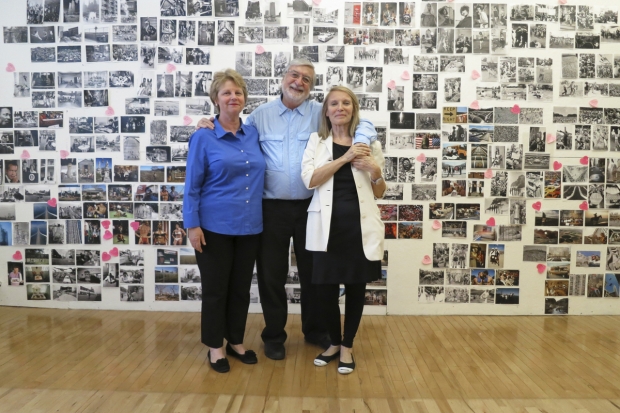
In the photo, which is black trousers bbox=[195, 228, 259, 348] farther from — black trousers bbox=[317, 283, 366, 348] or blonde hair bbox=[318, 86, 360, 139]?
blonde hair bbox=[318, 86, 360, 139]

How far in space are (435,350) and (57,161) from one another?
3102 millimetres

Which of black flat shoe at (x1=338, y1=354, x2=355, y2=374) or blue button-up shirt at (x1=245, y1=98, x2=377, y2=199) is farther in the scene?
blue button-up shirt at (x1=245, y1=98, x2=377, y2=199)

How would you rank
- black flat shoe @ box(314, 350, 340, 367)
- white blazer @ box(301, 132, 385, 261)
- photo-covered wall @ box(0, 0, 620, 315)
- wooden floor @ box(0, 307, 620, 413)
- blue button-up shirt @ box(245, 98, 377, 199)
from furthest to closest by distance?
photo-covered wall @ box(0, 0, 620, 315), blue button-up shirt @ box(245, 98, 377, 199), black flat shoe @ box(314, 350, 340, 367), white blazer @ box(301, 132, 385, 261), wooden floor @ box(0, 307, 620, 413)

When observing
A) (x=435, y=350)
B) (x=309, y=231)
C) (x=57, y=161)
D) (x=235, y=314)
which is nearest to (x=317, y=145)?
(x=309, y=231)

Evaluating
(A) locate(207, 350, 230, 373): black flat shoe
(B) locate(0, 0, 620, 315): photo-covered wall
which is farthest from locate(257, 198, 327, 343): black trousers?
(B) locate(0, 0, 620, 315): photo-covered wall

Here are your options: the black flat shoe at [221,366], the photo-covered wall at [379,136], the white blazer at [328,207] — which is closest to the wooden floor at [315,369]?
the black flat shoe at [221,366]

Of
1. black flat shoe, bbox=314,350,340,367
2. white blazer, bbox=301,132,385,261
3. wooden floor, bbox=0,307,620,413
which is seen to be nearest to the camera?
wooden floor, bbox=0,307,620,413

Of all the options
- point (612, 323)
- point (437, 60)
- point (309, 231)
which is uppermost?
point (437, 60)

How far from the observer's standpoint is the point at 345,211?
2834 mm

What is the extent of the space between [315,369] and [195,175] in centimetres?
127

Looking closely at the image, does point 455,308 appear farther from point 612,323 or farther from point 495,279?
point 612,323

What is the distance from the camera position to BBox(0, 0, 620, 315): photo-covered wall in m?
3.85

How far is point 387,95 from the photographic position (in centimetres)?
387

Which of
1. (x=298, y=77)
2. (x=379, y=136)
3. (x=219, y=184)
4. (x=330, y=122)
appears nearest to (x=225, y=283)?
(x=219, y=184)
